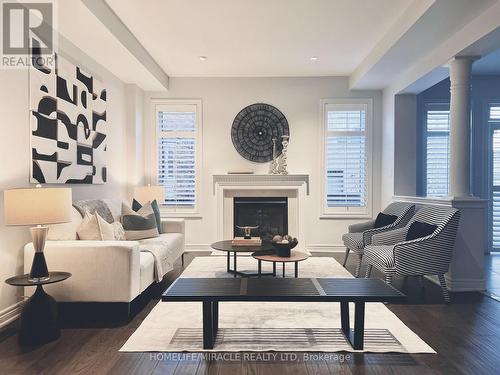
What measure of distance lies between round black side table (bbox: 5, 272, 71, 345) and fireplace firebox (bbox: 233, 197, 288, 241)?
376 centimetres

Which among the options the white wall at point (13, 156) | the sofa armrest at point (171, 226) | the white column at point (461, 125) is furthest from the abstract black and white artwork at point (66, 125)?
the white column at point (461, 125)

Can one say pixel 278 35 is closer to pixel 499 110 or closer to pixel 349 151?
pixel 349 151

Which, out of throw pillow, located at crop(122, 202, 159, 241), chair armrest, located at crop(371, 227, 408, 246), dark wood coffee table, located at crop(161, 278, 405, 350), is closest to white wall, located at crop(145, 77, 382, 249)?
throw pillow, located at crop(122, 202, 159, 241)

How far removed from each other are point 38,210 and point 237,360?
1.73 m

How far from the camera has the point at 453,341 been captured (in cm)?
268

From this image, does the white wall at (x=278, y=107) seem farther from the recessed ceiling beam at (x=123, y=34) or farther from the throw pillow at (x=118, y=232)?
the throw pillow at (x=118, y=232)

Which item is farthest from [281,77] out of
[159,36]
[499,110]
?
[499,110]

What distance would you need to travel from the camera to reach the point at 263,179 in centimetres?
605

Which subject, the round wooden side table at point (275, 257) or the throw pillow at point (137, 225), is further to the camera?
the throw pillow at point (137, 225)

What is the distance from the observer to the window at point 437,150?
605 cm

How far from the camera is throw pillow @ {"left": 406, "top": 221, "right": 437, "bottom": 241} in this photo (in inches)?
148

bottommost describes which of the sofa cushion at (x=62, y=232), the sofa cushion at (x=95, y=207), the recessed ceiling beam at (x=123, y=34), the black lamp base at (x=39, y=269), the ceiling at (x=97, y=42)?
the black lamp base at (x=39, y=269)

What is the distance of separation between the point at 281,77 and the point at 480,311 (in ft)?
14.5

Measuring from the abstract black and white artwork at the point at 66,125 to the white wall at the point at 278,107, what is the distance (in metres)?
1.67
